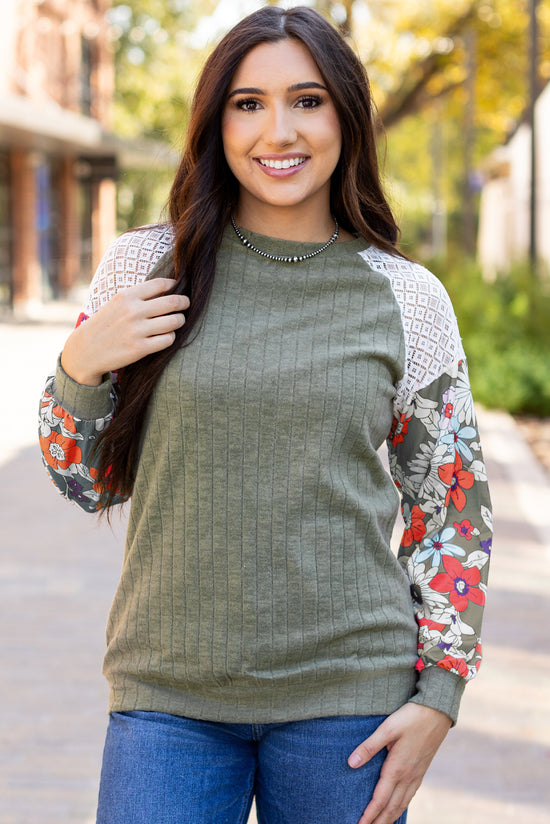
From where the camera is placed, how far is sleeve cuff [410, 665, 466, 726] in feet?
6.27

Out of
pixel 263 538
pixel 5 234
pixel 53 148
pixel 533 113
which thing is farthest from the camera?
pixel 53 148

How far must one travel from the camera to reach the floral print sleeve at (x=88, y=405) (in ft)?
6.25

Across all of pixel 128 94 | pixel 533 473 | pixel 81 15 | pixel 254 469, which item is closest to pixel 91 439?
pixel 254 469

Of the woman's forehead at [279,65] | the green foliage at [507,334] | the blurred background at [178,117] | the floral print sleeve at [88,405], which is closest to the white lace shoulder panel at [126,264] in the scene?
the floral print sleeve at [88,405]

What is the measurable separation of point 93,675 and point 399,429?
3.06 m

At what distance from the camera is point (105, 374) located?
1.94 meters

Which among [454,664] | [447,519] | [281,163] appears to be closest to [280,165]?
[281,163]

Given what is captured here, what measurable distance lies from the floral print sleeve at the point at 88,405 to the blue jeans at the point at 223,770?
0.42 metres

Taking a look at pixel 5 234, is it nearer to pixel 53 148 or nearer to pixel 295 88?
pixel 53 148

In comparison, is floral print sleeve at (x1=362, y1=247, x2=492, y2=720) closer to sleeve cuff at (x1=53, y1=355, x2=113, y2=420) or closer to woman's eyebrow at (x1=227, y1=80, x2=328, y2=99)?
woman's eyebrow at (x1=227, y1=80, x2=328, y2=99)

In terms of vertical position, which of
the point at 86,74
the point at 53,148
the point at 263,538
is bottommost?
the point at 53,148

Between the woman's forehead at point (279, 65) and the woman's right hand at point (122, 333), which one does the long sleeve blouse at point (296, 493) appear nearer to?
the woman's right hand at point (122, 333)

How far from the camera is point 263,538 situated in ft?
5.96

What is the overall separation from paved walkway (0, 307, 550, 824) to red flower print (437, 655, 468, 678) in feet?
5.84
